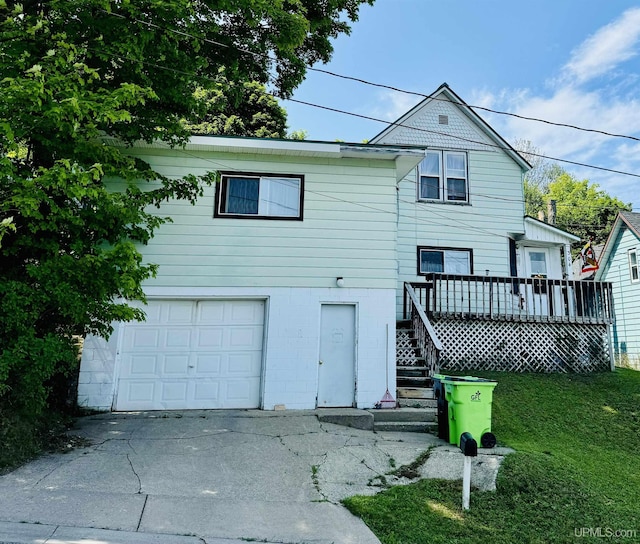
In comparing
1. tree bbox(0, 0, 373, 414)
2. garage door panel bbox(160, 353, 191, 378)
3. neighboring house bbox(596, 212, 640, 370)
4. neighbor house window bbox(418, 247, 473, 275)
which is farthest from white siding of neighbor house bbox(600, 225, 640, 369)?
tree bbox(0, 0, 373, 414)

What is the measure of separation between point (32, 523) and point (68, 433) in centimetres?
306

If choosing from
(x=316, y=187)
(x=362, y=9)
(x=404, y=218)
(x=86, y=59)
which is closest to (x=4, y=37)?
(x=86, y=59)

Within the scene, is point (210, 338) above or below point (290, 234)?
below

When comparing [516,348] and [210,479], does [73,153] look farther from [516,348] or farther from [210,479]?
[516,348]

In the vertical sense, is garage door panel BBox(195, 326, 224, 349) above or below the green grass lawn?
above

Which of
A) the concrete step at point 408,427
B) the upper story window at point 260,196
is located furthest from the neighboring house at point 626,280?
the upper story window at point 260,196

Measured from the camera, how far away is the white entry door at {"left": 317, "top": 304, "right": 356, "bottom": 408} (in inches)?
318

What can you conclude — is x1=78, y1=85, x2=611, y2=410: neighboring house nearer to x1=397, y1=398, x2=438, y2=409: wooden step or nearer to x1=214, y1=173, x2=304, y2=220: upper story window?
x1=214, y1=173, x2=304, y2=220: upper story window

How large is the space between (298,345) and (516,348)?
5.89 m

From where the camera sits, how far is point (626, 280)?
16.4m

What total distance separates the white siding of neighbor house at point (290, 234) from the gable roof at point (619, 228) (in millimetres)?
12505

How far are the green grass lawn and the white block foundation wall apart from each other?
2331 mm

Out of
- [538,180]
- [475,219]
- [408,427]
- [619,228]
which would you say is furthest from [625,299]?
[538,180]

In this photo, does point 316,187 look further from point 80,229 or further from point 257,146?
point 80,229
